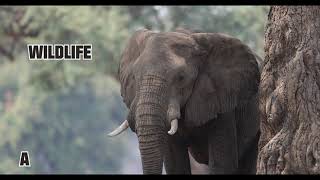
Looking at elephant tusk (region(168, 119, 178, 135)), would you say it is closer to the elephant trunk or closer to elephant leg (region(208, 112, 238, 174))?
the elephant trunk

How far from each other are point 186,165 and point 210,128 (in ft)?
1.47

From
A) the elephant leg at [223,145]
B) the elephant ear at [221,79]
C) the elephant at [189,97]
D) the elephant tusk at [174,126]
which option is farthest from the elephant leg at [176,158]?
the elephant tusk at [174,126]

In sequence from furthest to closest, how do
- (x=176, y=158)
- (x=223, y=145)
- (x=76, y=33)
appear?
(x=76, y=33)
(x=176, y=158)
(x=223, y=145)

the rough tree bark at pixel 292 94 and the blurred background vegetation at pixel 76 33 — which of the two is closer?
the rough tree bark at pixel 292 94

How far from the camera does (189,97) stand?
6.21 meters

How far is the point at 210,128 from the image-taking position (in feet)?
21.4

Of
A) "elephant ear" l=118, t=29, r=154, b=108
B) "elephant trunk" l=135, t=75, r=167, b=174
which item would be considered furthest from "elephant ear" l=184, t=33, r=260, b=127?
"elephant trunk" l=135, t=75, r=167, b=174

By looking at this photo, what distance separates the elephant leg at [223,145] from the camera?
21.3 ft

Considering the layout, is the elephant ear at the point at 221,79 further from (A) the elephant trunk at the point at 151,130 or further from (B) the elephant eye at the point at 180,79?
(A) the elephant trunk at the point at 151,130

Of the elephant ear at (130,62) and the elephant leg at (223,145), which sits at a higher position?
the elephant ear at (130,62)

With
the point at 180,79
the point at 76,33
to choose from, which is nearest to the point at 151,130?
the point at 180,79

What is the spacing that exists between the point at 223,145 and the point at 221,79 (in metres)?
0.44

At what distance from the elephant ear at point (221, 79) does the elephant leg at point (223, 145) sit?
0.40ft

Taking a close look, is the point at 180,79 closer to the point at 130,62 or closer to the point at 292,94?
the point at 130,62
